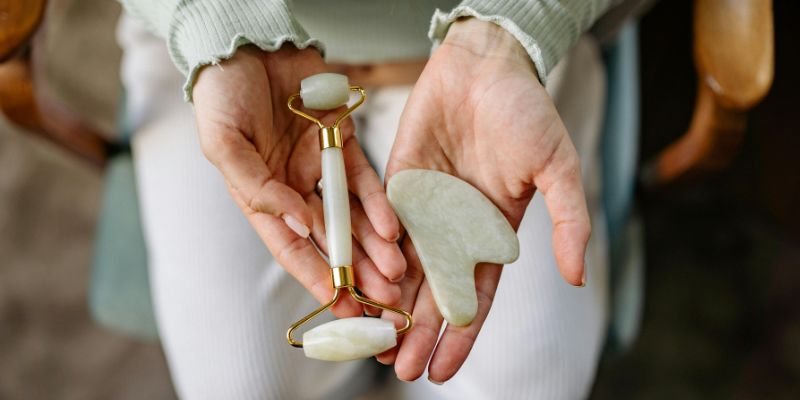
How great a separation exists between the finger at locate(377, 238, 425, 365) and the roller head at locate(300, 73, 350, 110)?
144 mm

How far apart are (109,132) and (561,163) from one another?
1.00m

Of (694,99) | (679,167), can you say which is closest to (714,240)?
(694,99)

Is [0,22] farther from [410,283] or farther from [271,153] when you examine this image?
[410,283]

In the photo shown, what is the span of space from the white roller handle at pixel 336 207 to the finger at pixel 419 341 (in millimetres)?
75

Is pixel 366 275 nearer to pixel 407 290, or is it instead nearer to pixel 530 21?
pixel 407 290

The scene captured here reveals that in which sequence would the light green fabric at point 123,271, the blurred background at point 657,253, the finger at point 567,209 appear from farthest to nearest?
the blurred background at point 657,253 < the light green fabric at point 123,271 < the finger at point 567,209

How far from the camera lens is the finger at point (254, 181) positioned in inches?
22.8

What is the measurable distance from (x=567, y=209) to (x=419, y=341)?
162 mm

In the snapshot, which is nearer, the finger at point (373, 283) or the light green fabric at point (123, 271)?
the finger at point (373, 283)

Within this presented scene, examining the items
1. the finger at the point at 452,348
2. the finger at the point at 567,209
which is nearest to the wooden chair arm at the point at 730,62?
the finger at the point at 567,209

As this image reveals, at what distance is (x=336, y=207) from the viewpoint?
2.02 feet

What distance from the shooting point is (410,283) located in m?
0.63

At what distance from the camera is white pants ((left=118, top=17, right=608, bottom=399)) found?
74 cm

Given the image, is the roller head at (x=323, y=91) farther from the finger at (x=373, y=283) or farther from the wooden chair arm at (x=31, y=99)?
the wooden chair arm at (x=31, y=99)
